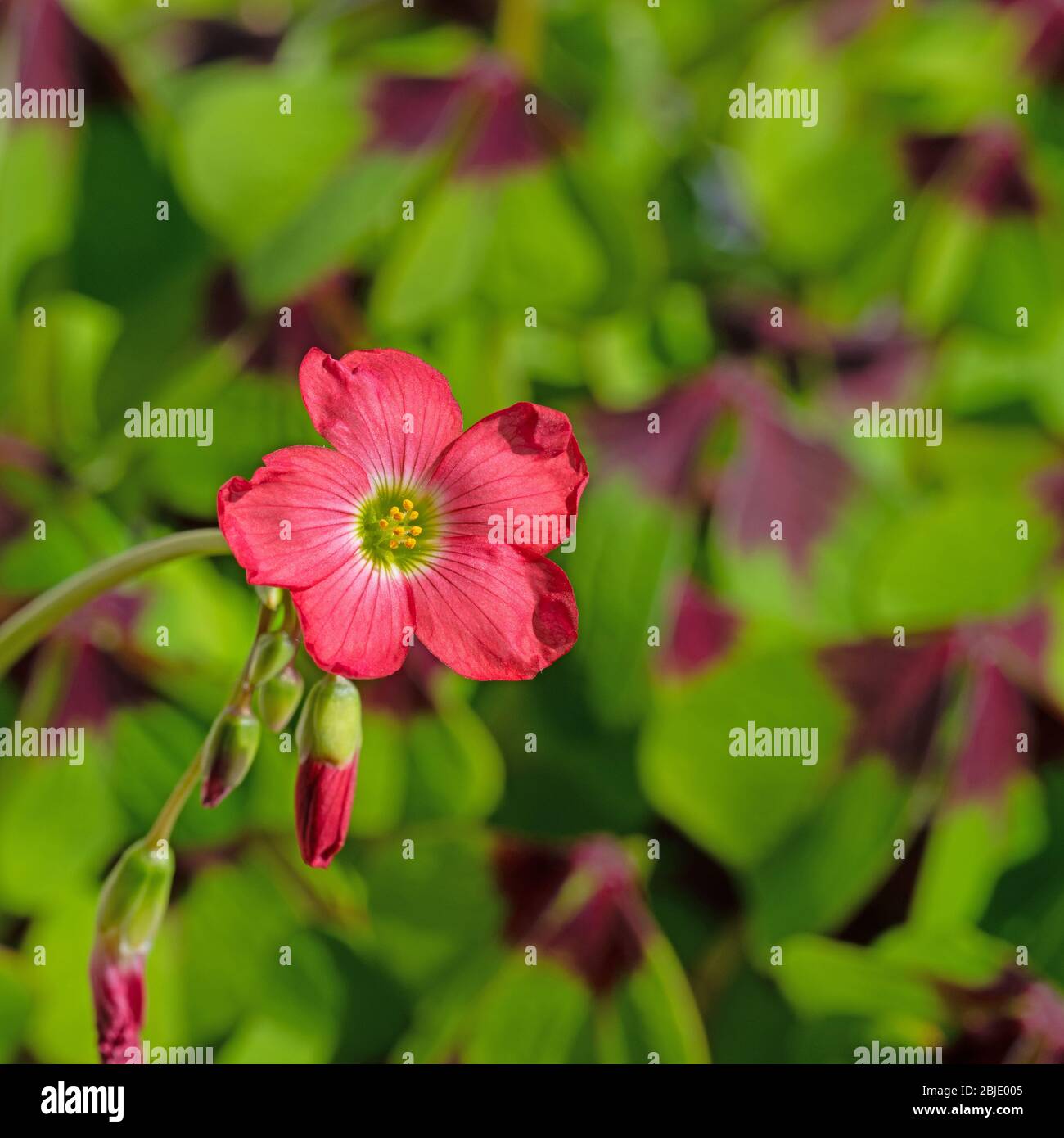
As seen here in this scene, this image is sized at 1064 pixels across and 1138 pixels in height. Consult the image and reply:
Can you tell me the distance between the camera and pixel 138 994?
18.3 inches

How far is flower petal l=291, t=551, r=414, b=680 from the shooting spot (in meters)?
0.33

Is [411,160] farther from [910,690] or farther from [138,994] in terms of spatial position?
[138,994]

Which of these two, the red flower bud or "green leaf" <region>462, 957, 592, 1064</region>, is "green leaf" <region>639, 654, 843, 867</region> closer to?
"green leaf" <region>462, 957, 592, 1064</region>

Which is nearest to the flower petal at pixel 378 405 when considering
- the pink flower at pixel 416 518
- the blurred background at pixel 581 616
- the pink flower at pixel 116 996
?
the pink flower at pixel 416 518

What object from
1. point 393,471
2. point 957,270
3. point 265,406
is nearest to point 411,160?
point 265,406

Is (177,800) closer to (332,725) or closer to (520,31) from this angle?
(332,725)

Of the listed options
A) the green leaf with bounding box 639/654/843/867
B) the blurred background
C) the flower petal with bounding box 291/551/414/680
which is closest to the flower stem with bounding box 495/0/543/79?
the blurred background

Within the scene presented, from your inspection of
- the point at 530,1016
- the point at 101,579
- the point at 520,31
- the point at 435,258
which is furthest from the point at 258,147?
the point at 530,1016

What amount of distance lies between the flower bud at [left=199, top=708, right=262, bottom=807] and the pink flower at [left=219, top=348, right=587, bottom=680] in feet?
0.25

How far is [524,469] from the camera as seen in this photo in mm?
384
